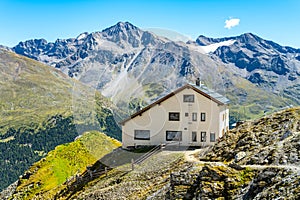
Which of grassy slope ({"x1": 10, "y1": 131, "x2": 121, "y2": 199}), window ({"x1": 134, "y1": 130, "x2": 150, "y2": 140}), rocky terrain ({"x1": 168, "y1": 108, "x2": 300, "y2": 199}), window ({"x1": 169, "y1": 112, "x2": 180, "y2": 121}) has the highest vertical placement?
window ({"x1": 169, "y1": 112, "x2": 180, "y2": 121})

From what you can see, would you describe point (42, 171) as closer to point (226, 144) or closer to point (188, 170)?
point (226, 144)

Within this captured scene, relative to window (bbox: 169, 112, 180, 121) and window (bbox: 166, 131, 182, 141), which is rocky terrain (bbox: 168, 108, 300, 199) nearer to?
window (bbox: 166, 131, 182, 141)

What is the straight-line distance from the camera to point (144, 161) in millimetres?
35844

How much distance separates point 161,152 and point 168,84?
18.7m

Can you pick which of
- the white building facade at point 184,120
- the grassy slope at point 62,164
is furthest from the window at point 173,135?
the grassy slope at point 62,164

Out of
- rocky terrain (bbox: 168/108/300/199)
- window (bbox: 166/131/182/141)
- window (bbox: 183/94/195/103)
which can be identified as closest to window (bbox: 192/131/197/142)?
window (bbox: 166/131/182/141)

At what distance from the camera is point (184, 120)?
4388 centimetres

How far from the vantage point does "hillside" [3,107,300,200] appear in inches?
506

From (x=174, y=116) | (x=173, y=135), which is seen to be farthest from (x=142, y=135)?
(x=174, y=116)

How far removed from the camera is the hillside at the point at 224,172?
506 inches

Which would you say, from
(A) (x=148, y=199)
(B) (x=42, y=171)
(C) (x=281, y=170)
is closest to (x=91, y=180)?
(A) (x=148, y=199)

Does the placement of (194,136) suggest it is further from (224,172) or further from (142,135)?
(224,172)

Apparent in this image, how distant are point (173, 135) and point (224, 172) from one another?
93.4 feet

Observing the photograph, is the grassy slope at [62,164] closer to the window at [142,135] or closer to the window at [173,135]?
the window at [142,135]
